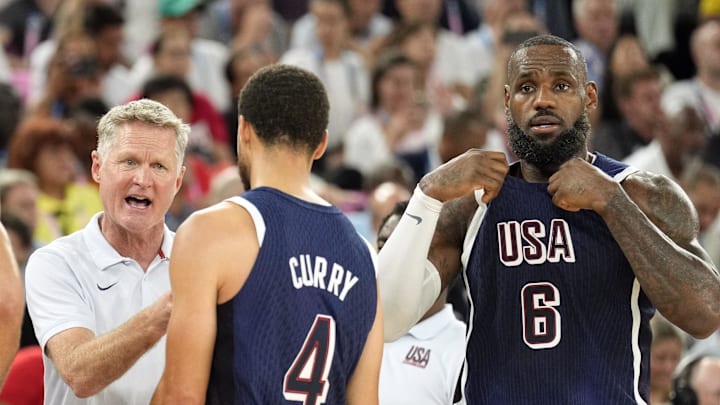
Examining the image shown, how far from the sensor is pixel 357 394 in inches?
178

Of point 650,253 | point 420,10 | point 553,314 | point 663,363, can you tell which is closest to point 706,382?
point 663,363

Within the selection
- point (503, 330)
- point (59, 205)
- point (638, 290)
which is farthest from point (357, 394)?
point (59, 205)

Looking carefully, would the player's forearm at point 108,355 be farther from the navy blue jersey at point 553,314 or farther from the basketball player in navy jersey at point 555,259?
the navy blue jersey at point 553,314

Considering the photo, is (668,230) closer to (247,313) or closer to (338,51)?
(247,313)

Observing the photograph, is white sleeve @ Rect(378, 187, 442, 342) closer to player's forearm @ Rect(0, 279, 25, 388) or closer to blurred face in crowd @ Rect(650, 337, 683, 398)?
player's forearm @ Rect(0, 279, 25, 388)

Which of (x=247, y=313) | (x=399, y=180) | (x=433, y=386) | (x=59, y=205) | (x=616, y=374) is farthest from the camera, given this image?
(x=399, y=180)

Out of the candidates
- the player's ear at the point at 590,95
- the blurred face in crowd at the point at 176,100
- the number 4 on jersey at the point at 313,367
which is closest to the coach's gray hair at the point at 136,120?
the number 4 on jersey at the point at 313,367

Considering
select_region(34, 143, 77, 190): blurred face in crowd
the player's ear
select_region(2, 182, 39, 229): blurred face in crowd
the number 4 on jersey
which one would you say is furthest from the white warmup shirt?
select_region(34, 143, 77, 190): blurred face in crowd

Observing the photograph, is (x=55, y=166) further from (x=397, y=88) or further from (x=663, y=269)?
(x=663, y=269)

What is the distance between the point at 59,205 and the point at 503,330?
4937mm

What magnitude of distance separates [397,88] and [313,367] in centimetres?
689

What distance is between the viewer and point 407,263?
5199 millimetres

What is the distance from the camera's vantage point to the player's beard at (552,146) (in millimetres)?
5219

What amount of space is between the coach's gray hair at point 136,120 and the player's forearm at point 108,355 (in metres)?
0.83
